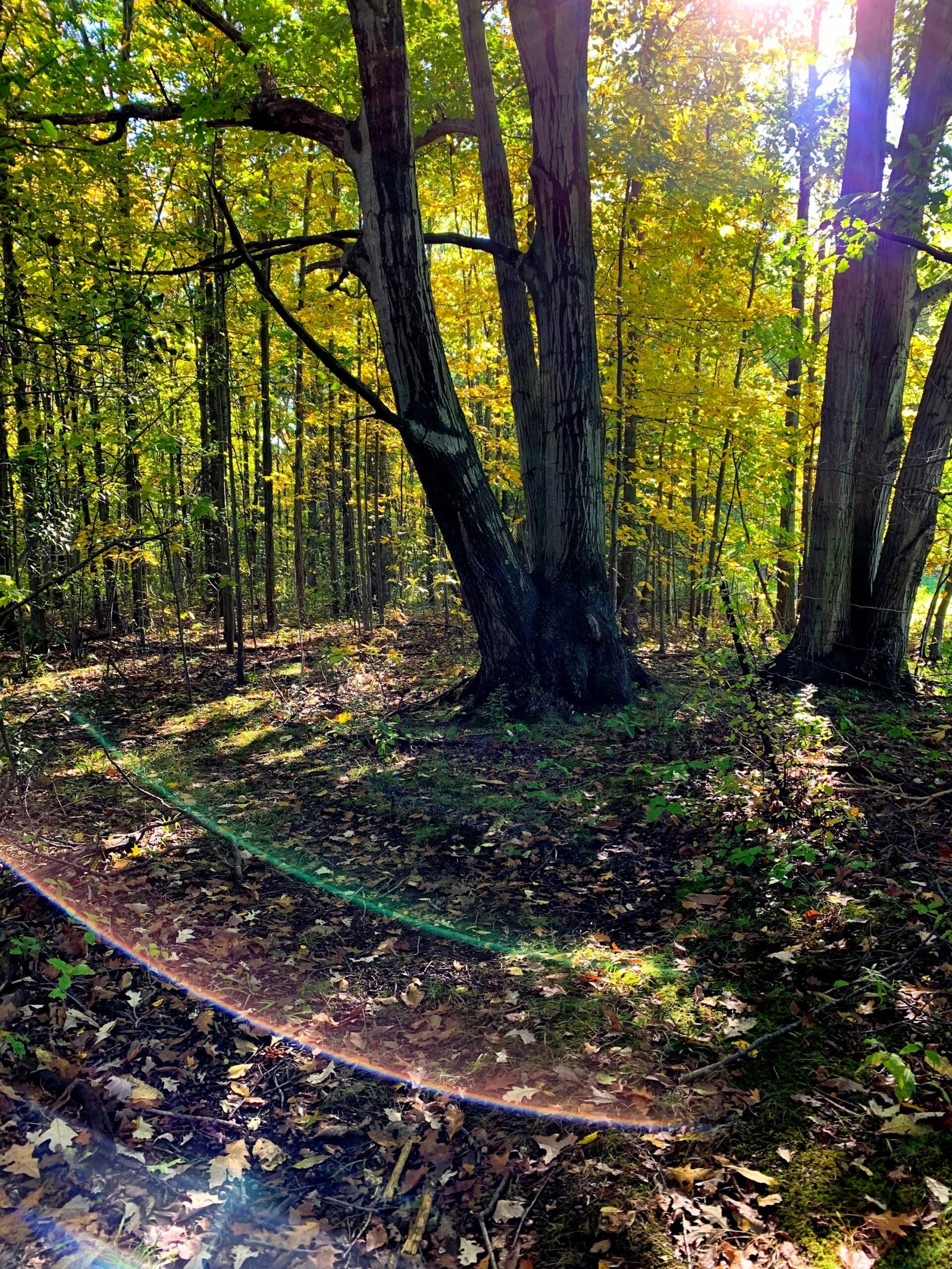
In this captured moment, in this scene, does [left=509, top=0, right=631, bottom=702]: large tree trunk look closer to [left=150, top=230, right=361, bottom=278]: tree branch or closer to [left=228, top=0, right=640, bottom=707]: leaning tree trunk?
[left=228, top=0, right=640, bottom=707]: leaning tree trunk

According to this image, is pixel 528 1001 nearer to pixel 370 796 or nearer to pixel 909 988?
pixel 909 988

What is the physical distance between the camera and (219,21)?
632cm

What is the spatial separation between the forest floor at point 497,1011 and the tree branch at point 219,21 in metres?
6.70

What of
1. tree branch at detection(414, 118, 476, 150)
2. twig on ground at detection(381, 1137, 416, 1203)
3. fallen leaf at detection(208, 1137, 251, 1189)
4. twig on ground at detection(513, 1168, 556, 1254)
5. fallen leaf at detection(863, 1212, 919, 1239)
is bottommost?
fallen leaf at detection(208, 1137, 251, 1189)

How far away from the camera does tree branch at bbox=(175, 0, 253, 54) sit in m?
6.16

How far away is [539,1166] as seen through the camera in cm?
217

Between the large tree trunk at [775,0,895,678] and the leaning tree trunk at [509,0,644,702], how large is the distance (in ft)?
6.40

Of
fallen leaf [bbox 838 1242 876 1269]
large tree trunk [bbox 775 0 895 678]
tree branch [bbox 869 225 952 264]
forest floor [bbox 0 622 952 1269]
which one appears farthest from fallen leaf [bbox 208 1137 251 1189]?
tree branch [bbox 869 225 952 264]

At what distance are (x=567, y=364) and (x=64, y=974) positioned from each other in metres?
6.09

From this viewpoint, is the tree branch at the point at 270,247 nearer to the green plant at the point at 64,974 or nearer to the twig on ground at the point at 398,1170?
the green plant at the point at 64,974

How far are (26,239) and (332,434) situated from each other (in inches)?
403

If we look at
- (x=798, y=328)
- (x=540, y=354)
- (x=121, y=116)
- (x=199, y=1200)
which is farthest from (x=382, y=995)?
(x=798, y=328)

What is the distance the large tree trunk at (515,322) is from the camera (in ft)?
22.1

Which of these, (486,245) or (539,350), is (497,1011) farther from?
(486,245)
